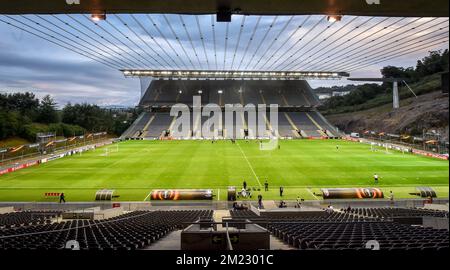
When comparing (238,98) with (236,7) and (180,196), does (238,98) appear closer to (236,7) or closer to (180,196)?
(180,196)

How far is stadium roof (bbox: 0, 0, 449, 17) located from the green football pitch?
2044 cm

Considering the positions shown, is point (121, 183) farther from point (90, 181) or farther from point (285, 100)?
point (285, 100)

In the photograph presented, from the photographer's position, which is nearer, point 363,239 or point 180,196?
point 363,239

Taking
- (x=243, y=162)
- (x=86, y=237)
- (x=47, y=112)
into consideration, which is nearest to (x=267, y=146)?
(x=243, y=162)

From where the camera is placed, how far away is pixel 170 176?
36.7 m

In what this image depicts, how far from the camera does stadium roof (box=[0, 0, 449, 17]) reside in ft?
26.9

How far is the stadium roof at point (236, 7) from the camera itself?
26.9 ft

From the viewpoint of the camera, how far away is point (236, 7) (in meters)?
8.42

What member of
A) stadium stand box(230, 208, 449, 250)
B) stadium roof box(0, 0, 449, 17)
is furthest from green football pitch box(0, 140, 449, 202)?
stadium roof box(0, 0, 449, 17)

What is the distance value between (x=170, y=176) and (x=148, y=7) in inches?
1144

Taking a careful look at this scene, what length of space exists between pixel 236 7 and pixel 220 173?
99.8 feet

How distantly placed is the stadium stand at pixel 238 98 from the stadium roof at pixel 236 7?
258 feet

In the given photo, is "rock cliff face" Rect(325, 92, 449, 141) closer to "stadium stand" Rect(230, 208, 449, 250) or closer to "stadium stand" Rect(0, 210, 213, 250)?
"stadium stand" Rect(230, 208, 449, 250)

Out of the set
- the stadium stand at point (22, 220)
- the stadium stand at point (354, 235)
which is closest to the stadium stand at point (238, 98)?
the stadium stand at point (22, 220)
